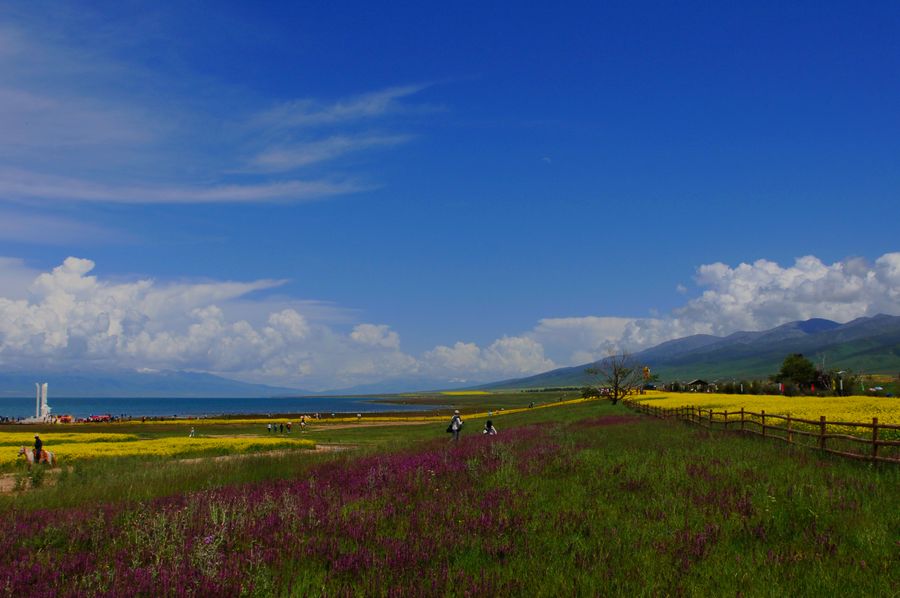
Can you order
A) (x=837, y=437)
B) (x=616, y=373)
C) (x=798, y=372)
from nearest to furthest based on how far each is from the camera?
1. (x=837, y=437)
2. (x=616, y=373)
3. (x=798, y=372)

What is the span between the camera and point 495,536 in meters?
8.77

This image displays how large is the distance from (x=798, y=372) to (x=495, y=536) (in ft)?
392

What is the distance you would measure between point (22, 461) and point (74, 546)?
30020 millimetres

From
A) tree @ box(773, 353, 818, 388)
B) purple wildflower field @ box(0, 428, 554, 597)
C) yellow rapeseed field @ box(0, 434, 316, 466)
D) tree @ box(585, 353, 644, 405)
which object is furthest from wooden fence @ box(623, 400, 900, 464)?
tree @ box(773, 353, 818, 388)

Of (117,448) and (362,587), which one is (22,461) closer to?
(117,448)

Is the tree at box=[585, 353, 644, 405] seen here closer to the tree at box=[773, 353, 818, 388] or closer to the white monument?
the tree at box=[773, 353, 818, 388]

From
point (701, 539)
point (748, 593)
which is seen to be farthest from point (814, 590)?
point (701, 539)

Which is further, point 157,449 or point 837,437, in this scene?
point 157,449

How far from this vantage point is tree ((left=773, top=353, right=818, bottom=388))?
10790 centimetres

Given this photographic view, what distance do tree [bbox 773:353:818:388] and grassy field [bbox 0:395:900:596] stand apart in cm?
10754

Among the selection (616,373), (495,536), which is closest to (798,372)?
(616,373)

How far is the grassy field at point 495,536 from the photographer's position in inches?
271

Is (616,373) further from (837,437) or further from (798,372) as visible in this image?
(837,437)

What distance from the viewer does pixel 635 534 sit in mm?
8766
